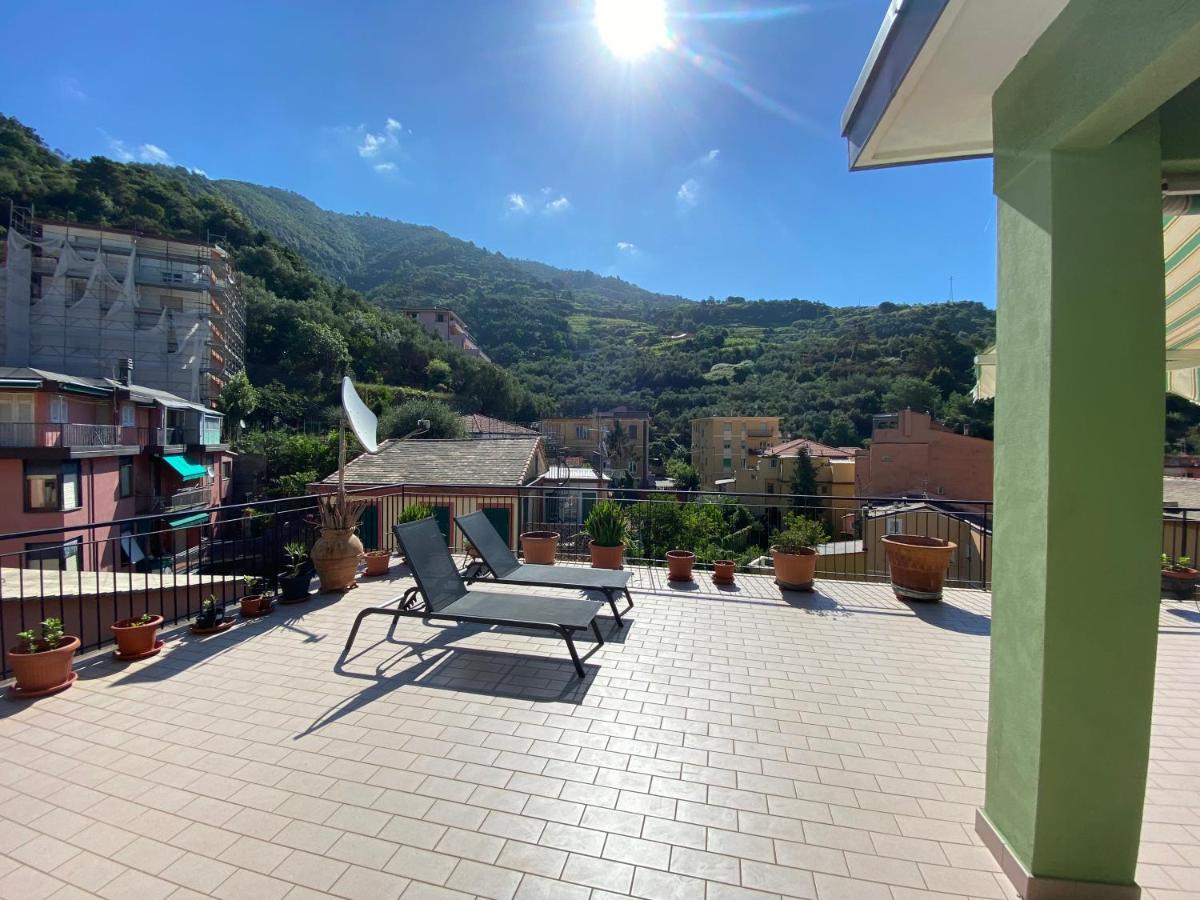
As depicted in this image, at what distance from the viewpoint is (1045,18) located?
170 centimetres

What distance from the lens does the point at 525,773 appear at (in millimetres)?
2500

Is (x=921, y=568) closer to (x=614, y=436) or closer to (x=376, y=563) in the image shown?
(x=376, y=563)

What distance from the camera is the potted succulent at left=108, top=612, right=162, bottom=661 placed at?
12.5 ft

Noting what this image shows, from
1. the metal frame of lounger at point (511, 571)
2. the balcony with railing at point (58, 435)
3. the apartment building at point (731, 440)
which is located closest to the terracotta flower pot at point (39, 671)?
the metal frame of lounger at point (511, 571)

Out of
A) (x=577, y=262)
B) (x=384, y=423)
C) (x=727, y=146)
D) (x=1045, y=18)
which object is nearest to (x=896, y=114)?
(x=1045, y=18)

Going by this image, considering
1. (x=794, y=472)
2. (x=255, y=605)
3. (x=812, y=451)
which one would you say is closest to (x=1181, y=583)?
(x=255, y=605)

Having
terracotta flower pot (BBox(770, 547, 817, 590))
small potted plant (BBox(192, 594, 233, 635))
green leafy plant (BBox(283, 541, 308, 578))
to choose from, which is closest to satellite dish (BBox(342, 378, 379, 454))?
green leafy plant (BBox(283, 541, 308, 578))

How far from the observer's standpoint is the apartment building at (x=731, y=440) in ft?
162

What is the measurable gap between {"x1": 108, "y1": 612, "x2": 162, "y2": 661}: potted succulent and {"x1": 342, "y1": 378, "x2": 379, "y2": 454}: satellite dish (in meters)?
2.32

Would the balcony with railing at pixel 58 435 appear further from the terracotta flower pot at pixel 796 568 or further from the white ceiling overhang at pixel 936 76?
the white ceiling overhang at pixel 936 76

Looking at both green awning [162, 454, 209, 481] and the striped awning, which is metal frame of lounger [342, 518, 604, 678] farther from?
green awning [162, 454, 209, 481]

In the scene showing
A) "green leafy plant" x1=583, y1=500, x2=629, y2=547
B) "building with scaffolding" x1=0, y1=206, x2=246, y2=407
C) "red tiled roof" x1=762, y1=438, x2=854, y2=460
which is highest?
"building with scaffolding" x1=0, y1=206, x2=246, y2=407

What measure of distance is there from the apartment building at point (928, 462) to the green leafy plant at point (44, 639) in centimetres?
2976

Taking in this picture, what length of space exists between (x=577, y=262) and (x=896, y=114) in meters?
114
